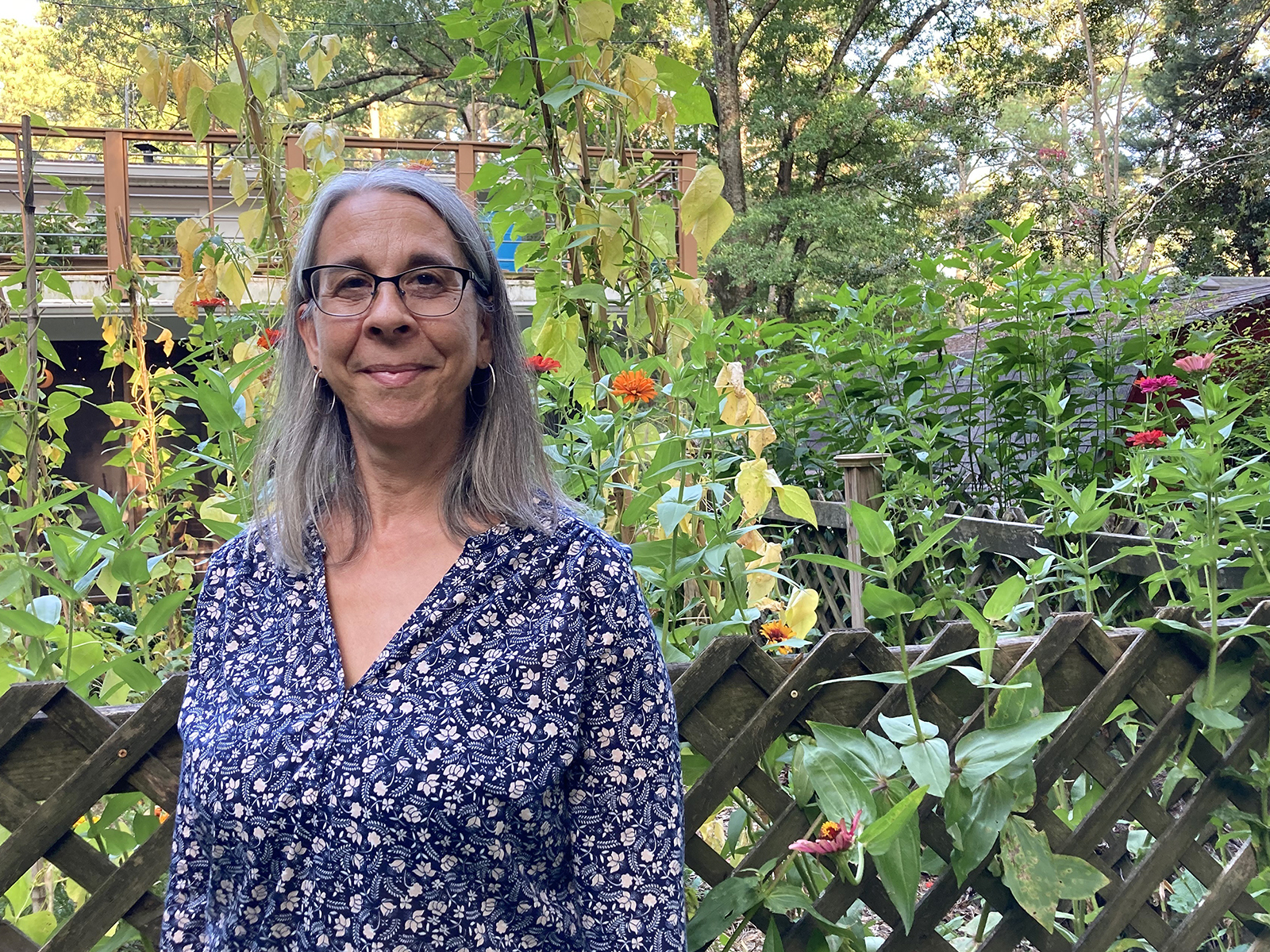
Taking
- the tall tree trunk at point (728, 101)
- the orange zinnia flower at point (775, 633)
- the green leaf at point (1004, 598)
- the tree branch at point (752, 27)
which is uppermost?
the tree branch at point (752, 27)

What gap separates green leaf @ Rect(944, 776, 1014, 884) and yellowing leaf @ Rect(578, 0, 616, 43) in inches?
46.2

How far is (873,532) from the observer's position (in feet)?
3.86

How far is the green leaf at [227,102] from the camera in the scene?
1.68 metres

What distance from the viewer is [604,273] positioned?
1.69 meters

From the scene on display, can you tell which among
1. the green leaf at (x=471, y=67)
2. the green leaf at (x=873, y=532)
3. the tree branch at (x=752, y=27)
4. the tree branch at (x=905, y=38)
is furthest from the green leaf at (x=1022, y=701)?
the tree branch at (x=905, y=38)

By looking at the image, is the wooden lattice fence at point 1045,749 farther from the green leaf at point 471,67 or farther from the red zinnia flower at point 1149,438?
the green leaf at point 471,67

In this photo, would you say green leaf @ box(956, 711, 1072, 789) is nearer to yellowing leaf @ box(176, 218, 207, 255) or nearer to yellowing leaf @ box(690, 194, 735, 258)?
yellowing leaf @ box(690, 194, 735, 258)

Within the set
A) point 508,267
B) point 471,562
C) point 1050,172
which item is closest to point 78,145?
point 508,267

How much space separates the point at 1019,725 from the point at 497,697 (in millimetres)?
617

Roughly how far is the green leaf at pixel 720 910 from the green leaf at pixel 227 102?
1.39m

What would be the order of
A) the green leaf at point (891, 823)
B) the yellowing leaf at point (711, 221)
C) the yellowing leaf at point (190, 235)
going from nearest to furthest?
the green leaf at point (891, 823) < the yellowing leaf at point (711, 221) < the yellowing leaf at point (190, 235)

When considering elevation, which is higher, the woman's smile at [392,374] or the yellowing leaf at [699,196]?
the yellowing leaf at [699,196]

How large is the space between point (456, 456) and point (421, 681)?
11.3 inches

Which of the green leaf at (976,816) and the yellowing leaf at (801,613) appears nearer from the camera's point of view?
the green leaf at (976,816)
